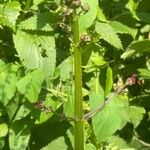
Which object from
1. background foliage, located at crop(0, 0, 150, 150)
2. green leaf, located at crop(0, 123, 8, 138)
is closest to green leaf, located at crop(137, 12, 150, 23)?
background foliage, located at crop(0, 0, 150, 150)

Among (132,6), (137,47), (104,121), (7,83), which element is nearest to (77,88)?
(104,121)

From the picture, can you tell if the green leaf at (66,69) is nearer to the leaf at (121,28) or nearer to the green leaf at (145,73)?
the leaf at (121,28)

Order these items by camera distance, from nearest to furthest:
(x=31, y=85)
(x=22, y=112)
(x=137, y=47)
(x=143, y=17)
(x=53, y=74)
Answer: (x=31, y=85) < (x=53, y=74) < (x=22, y=112) < (x=137, y=47) < (x=143, y=17)

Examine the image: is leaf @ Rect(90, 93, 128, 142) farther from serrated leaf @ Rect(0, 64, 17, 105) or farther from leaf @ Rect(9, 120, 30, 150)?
leaf @ Rect(9, 120, 30, 150)

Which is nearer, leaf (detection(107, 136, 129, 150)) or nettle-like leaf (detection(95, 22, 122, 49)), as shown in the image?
nettle-like leaf (detection(95, 22, 122, 49))

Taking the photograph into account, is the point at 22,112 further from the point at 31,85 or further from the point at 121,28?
the point at 121,28

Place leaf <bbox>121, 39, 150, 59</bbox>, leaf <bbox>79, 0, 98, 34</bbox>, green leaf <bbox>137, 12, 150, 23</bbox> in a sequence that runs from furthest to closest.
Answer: green leaf <bbox>137, 12, 150, 23</bbox>
leaf <bbox>121, 39, 150, 59</bbox>
leaf <bbox>79, 0, 98, 34</bbox>
